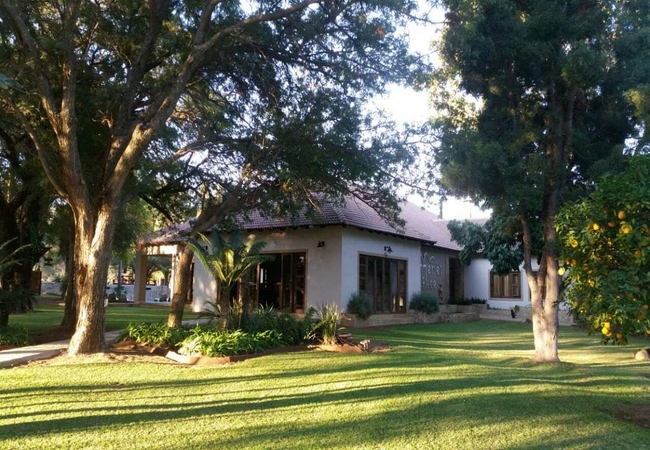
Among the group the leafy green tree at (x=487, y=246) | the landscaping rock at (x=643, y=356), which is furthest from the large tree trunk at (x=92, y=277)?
the leafy green tree at (x=487, y=246)

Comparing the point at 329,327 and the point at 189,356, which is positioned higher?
the point at 329,327

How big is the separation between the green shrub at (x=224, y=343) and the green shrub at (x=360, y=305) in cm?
752

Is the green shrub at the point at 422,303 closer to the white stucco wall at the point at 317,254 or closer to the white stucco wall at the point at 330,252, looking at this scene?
the white stucco wall at the point at 330,252

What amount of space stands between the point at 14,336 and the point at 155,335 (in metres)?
3.21

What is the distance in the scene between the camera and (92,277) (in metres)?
10.5

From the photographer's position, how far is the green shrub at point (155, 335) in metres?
11.8

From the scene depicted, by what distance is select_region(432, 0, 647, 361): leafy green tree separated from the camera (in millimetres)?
10906

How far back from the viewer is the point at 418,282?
24.2m

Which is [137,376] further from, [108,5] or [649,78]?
[649,78]

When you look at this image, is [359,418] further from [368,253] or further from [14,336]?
[368,253]

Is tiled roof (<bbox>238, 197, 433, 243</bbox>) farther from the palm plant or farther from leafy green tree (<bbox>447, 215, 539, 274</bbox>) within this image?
the palm plant

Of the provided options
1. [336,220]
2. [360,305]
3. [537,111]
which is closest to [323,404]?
[537,111]

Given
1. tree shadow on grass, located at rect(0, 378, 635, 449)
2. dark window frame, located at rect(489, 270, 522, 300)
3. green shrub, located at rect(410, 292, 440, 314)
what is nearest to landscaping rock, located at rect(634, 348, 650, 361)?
tree shadow on grass, located at rect(0, 378, 635, 449)

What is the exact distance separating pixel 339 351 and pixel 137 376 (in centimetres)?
459
